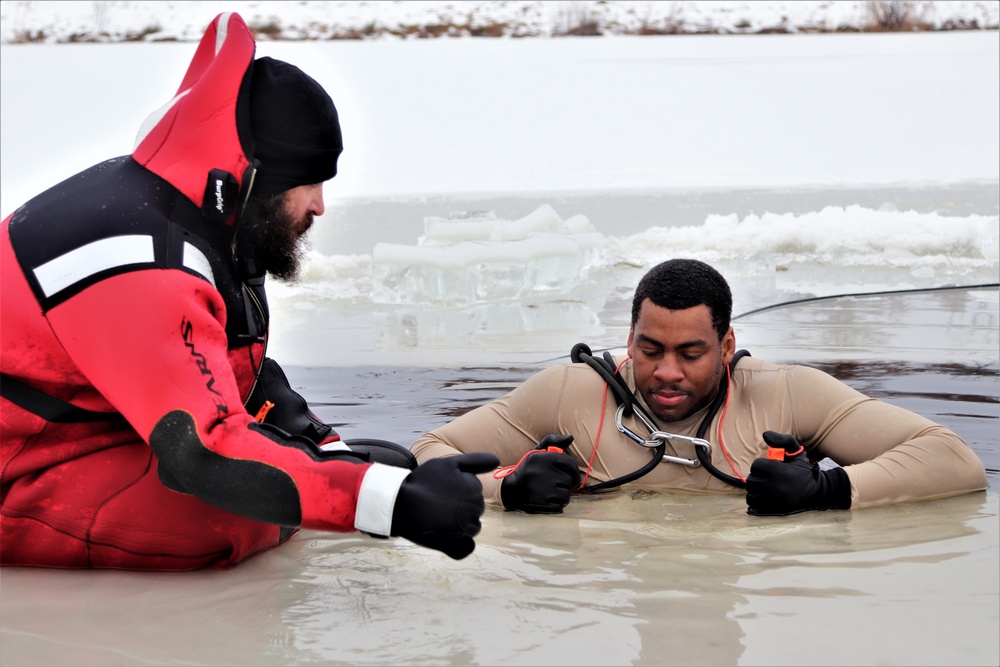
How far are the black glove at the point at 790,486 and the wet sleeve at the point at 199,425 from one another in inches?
45.1

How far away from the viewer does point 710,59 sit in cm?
1750

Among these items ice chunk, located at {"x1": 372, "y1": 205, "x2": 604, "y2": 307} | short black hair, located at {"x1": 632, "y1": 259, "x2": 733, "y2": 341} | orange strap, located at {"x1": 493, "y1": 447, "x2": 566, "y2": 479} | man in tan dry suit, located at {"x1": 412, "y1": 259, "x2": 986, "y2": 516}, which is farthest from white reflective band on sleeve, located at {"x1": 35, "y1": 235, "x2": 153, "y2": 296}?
ice chunk, located at {"x1": 372, "y1": 205, "x2": 604, "y2": 307}

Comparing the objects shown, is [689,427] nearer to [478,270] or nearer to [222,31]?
[222,31]

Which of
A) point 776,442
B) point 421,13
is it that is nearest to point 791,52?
point 421,13

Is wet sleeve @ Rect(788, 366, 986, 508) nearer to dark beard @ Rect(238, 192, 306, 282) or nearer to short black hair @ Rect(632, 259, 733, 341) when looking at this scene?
short black hair @ Rect(632, 259, 733, 341)

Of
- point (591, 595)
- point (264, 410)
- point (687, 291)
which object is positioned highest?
point (687, 291)

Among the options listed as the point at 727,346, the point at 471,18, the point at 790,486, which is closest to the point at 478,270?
the point at 727,346

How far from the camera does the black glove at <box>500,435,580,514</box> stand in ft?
10.4

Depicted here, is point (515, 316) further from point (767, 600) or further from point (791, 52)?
point (791, 52)

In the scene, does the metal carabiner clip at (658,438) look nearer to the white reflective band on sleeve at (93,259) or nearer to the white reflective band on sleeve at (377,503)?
the white reflective band on sleeve at (377,503)

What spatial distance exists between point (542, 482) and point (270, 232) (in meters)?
1.00

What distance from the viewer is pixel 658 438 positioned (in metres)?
3.39

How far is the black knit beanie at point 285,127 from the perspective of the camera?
2.61 metres

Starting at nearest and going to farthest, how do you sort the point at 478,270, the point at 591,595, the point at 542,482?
the point at 591,595 < the point at 542,482 < the point at 478,270
